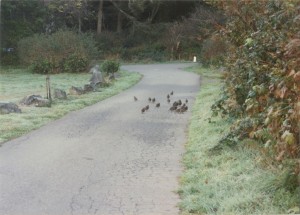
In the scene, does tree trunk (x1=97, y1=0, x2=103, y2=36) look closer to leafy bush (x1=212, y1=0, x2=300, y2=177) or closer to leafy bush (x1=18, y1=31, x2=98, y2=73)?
leafy bush (x1=18, y1=31, x2=98, y2=73)

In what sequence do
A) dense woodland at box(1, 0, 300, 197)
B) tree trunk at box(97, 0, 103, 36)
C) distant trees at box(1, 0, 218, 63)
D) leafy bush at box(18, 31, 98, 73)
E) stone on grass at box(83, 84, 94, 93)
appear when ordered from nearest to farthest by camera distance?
dense woodland at box(1, 0, 300, 197) < stone on grass at box(83, 84, 94, 93) < leafy bush at box(18, 31, 98, 73) < distant trees at box(1, 0, 218, 63) < tree trunk at box(97, 0, 103, 36)

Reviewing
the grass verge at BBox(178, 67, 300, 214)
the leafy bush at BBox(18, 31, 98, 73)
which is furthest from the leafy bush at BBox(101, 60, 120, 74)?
the grass verge at BBox(178, 67, 300, 214)

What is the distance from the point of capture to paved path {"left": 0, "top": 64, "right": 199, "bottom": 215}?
5059 mm

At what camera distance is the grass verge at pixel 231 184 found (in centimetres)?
430

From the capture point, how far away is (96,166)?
663 centimetres

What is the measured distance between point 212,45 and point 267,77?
19529 mm

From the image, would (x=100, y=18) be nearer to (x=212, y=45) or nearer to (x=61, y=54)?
(x=61, y=54)

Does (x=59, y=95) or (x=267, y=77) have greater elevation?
(x=267, y=77)

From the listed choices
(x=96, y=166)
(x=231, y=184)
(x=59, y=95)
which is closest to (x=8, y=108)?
(x=59, y=95)

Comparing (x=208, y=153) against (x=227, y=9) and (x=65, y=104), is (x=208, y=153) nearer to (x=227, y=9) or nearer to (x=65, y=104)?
(x=227, y=9)

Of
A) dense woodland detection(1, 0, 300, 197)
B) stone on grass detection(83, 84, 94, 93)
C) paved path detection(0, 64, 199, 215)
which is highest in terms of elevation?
dense woodland detection(1, 0, 300, 197)

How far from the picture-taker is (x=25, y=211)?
4.88m

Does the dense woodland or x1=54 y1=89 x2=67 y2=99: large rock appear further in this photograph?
x1=54 y1=89 x2=67 y2=99: large rock

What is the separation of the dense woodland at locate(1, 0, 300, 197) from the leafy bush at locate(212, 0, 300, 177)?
0.01 meters
